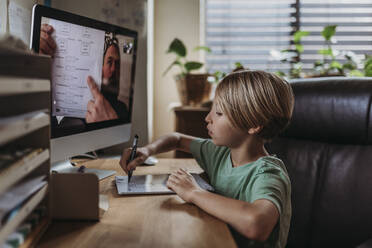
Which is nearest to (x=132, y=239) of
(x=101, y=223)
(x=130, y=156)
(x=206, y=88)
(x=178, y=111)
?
(x=101, y=223)

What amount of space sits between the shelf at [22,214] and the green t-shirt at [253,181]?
1.43 feet

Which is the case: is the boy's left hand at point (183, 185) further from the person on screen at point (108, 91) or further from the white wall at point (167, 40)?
the white wall at point (167, 40)

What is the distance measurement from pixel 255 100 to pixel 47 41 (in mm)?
573

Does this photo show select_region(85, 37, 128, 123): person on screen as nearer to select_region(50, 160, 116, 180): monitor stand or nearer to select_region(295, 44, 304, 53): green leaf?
select_region(50, 160, 116, 180): monitor stand

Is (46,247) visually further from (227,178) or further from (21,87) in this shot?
(227,178)

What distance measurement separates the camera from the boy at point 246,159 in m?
0.84

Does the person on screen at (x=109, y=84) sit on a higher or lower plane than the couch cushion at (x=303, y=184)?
higher

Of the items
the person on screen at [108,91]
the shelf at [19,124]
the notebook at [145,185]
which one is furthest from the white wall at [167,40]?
the shelf at [19,124]

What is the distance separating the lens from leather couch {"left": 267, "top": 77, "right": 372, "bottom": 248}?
3.79 ft

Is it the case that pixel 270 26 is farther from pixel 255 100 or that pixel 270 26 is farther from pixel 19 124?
pixel 19 124

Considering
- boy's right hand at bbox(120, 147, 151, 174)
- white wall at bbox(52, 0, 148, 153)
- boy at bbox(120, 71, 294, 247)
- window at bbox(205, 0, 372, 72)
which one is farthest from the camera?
window at bbox(205, 0, 372, 72)

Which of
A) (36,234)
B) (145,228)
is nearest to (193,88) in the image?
(145,228)

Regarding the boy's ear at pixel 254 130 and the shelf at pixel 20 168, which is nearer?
the shelf at pixel 20 168

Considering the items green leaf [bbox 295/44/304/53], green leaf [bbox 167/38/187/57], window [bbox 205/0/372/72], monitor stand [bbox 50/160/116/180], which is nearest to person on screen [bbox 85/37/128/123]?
monitor stand [bbox 50/160/116/180]
